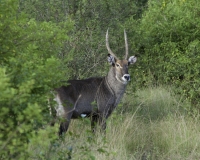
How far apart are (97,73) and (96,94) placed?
2207mm

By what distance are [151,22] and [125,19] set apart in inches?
47.5

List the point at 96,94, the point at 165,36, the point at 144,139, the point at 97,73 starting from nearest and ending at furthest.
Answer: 1. the point at 144,139
2. the point at 96,94
3. the point at 97,73
4. the point at 165,36

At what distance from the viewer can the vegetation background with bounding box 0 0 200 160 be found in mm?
4004

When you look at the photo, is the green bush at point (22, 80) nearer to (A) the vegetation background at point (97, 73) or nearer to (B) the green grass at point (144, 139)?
(A) the vegetation background at point (97, 73)

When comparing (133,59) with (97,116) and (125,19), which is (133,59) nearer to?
(97,116)

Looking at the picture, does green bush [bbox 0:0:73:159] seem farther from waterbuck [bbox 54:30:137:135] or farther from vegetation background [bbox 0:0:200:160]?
waterbuck [bbox 54:30:137:135]

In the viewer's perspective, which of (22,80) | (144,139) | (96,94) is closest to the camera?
(22,80)

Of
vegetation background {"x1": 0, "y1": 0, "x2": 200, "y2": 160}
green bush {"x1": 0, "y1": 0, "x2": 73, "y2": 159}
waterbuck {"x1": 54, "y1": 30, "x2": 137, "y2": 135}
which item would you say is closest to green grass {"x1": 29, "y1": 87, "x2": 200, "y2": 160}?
vegetation background {"x1": 0, "y1": 0, "x2": 200, "y2": 160}

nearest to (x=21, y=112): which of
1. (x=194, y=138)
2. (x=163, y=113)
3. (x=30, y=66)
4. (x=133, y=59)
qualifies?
(x=30, y=66)

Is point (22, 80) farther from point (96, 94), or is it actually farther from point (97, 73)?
point (97, 73)

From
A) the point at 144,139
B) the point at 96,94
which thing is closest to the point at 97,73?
the point at 96,94

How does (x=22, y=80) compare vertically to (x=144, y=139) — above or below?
above

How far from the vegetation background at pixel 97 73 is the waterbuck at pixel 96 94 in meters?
0.23

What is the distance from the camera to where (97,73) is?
10.4 metres
